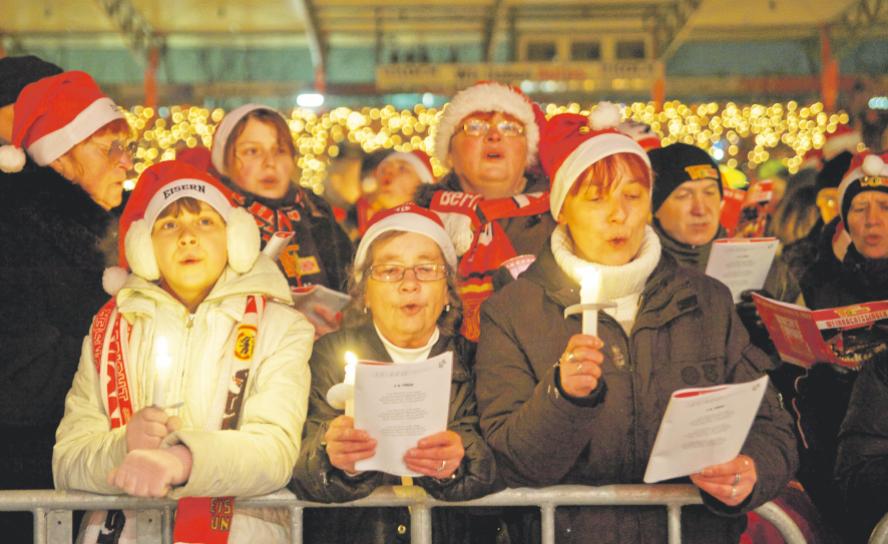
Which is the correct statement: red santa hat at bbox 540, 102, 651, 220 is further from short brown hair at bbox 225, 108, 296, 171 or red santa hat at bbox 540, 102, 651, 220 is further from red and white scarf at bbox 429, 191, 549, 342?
short brown hair at bbox 225, 108, 296, 171

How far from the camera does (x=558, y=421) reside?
243 centimetres

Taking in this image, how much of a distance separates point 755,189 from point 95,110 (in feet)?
13.3

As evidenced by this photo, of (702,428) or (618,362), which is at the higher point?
(618,362)

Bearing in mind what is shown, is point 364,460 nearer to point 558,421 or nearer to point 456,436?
point 456,436

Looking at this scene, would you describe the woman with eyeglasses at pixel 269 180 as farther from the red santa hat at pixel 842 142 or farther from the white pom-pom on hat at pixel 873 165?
the red santa hat at pixel 842 142

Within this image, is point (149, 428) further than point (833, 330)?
No

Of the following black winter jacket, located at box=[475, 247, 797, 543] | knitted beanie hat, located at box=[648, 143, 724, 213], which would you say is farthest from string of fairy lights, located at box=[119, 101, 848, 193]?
A: black winter jacket, located at box=[475, 247, 797, 543]

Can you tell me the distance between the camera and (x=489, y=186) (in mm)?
4078

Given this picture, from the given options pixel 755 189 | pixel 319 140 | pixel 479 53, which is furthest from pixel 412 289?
pixel 479 53

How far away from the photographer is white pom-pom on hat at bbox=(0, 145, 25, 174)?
124 inches

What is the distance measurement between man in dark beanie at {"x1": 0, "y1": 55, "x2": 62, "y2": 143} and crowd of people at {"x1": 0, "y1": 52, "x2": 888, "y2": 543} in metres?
0.01

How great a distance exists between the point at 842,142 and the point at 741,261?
308 cm

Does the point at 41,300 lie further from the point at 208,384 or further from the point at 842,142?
the point at 842,142

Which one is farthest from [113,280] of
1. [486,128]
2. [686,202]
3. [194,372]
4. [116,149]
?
[686,202]
